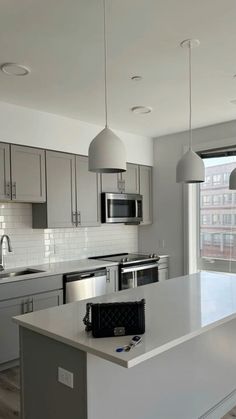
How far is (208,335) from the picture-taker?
8.45ft

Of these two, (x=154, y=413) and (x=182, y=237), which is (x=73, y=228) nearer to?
(x=182, y=237)

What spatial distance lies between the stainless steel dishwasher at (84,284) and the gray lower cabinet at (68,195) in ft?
2.06

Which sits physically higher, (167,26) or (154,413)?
(167,26)

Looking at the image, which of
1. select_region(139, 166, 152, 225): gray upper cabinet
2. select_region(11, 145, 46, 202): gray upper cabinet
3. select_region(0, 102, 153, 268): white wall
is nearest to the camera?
select_region(11, 145, 46, 202): gray upper cabinet

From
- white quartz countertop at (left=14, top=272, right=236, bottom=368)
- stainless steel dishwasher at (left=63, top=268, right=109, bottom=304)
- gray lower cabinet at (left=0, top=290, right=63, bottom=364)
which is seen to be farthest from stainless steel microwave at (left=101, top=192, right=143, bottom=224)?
white quartz countertop at (left=14, top=272, right=236, bottom=368)

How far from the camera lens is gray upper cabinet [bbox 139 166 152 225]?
5277 mm

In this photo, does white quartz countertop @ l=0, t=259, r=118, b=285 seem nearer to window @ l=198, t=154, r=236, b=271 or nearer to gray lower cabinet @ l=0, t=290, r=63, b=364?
gray lower cabinet @ l=0, t=290, r=63, b=364

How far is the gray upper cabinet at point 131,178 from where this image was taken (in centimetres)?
501

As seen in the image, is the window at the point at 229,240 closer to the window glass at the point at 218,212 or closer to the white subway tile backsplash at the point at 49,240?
the window glass at the point at 218,212

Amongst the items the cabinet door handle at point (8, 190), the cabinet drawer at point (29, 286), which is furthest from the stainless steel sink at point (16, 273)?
the cabinet door handle at point (8, 190)

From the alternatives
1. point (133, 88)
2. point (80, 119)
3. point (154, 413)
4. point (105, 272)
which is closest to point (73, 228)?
point (105, 272)

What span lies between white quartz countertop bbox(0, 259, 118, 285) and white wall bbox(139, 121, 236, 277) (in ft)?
3.81

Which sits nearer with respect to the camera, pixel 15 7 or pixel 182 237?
pixel 15 7

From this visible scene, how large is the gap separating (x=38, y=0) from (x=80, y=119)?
7.86ft
